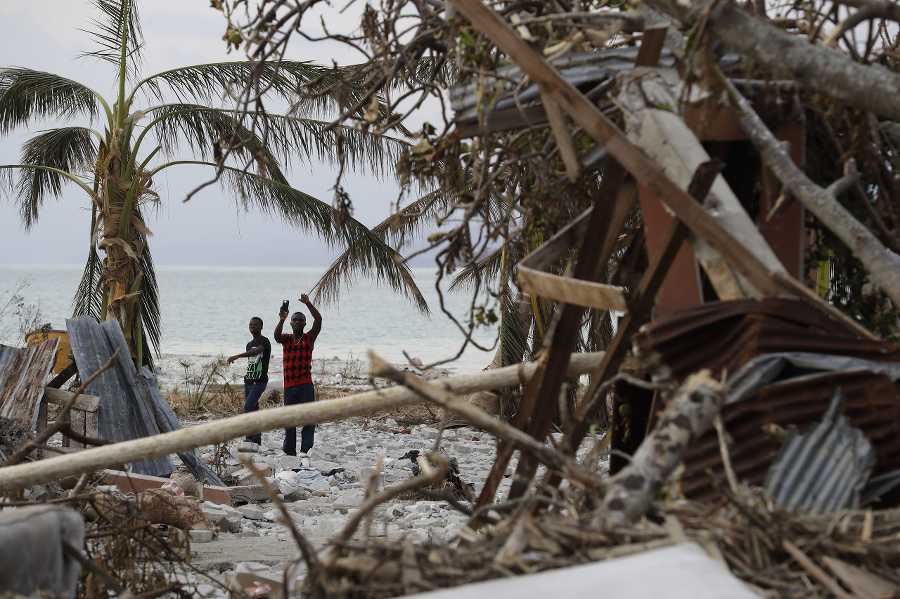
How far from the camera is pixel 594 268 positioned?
104 inches

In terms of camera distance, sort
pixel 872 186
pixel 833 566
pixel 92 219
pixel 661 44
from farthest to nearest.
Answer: pixel 92 219
pixel 872 186
pixel 661 44
pixel 833 566

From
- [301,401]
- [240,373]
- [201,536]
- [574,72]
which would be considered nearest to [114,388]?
[201,536]

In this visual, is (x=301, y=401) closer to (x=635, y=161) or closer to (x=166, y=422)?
(x=166, y=422)

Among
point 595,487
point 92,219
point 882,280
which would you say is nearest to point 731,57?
point 882,280

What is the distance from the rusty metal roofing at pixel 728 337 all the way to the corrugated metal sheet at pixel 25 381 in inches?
219

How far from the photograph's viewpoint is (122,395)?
6.65 m

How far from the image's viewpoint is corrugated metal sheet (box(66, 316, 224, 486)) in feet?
21.3

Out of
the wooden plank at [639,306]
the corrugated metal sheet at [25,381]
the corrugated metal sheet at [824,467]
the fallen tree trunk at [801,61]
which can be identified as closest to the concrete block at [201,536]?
the corrugated metal sheet at [25,381]

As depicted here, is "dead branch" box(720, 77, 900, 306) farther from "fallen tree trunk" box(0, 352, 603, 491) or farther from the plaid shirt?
the plaid shirt

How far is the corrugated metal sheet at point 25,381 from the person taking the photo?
5.94 m

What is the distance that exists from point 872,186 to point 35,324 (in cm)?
1351

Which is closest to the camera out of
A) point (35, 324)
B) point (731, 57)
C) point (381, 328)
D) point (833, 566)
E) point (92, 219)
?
point (833, 566)

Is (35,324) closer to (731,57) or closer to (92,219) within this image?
(92,219)

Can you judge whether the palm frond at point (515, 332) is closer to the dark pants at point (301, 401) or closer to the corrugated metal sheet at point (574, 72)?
the dark pants at point (301, 401)
